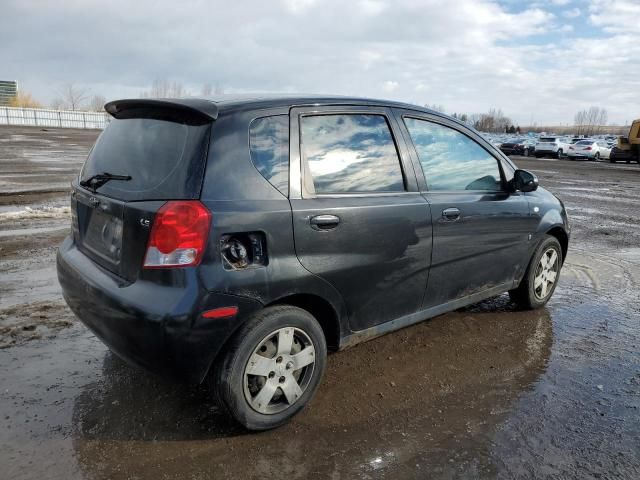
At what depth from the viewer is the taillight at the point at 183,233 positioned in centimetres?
249

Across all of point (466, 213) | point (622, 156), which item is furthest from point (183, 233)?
point (622, 156)

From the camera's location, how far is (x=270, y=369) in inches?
110

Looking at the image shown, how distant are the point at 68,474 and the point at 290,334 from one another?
4.02ft

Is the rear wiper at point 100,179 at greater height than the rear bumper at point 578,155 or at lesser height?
greater

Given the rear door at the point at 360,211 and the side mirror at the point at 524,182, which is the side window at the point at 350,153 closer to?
the rear door at the point at 360,211

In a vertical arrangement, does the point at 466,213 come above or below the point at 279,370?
above

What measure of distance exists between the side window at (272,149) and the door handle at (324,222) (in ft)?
0.70

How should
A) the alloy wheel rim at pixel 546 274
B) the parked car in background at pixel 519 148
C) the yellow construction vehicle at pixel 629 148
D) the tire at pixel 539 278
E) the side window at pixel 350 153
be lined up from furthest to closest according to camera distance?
the parked car in background at pixel 519 148, the yellow construction vehicle at pixel 629 148, the alloy wheel rim at pixel 546 274, the tire at pixel 539 278, the side window at pixel 350 153

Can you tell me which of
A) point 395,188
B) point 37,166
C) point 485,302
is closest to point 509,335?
point 485,302

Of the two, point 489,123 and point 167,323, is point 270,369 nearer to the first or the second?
point 167,323

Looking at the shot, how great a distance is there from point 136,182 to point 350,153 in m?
1.25

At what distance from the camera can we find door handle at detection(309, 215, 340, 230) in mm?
2846

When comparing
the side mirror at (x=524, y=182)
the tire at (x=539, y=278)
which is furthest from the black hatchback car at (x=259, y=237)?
the tire at (x=539, y=278)

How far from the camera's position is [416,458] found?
2633 mm
